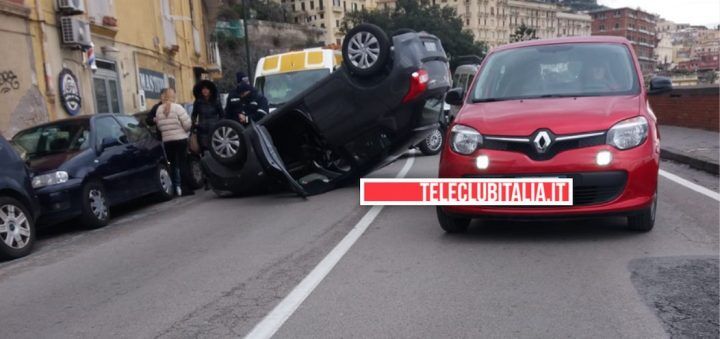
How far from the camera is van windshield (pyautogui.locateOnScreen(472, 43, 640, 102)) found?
6.05 metres

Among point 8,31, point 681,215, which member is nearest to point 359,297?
point 681,215

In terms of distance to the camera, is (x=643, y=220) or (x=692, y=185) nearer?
(x=643, y=220)

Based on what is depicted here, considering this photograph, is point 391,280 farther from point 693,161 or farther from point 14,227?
point 693,161

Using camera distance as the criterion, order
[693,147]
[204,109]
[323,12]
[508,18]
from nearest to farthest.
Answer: [204,109] → [693,147] → [323,12] → [508,18]

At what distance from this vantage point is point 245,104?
1084cm

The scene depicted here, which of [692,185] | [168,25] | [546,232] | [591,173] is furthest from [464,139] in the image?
[168,25]

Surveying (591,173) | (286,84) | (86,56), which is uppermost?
(86,56)

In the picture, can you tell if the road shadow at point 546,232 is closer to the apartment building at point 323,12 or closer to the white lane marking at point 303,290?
the white lane marking at point 303,290

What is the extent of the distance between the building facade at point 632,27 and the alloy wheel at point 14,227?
15651cm

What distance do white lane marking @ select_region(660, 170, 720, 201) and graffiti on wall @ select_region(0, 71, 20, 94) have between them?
12.8m

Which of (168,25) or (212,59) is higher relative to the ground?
(168,25)

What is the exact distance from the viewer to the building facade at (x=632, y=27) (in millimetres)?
153000

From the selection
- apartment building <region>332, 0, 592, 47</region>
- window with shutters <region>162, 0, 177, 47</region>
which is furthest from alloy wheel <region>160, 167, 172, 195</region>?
apartment building <region>332, 0, 592, 47</region>

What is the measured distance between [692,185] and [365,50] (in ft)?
15.8
